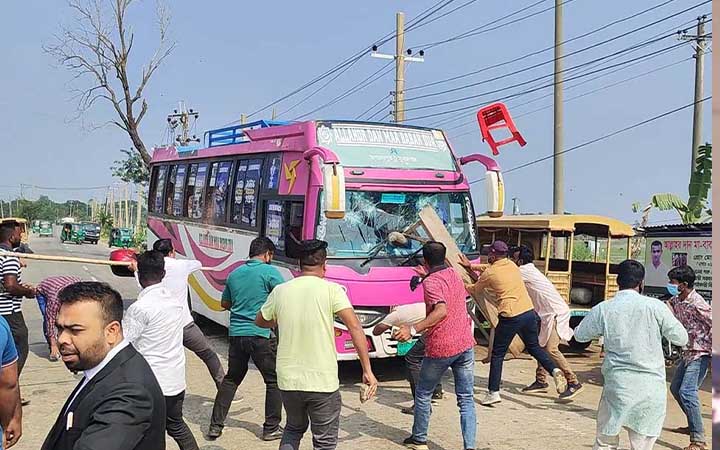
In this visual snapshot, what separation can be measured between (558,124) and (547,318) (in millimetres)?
8689

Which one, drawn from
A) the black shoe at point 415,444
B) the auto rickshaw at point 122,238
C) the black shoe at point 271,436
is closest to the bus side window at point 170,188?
the black shoe at point 271,436

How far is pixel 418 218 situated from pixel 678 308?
3280mm

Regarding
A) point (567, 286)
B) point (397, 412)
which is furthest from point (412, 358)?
point (567, 286)

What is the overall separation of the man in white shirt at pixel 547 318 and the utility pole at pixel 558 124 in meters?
7.53

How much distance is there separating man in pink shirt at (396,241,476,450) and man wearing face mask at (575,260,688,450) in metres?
1.31

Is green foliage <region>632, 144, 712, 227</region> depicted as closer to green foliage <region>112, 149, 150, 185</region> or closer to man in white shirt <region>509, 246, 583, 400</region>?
man in white shirt <region>509, 246, 583, 400</region>

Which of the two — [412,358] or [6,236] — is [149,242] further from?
[412,358]

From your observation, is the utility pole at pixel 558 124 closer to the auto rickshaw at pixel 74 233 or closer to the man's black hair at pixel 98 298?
the man's black hair at pixel 98 298

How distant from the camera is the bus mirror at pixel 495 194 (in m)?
8.51

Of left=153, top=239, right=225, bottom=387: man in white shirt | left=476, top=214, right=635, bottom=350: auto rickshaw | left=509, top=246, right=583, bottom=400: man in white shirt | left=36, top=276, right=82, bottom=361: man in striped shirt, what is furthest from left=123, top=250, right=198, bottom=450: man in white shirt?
left=476, top=214, right=635, bottom=350: auto rickshaw

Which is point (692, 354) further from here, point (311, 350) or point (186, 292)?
point (186, 292)

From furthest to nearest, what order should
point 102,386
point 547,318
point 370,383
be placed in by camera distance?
point 547,318, point 370,383, point 102,386

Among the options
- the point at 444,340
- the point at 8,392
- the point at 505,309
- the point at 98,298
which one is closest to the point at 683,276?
the point at 505,309

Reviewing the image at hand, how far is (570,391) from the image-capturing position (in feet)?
26.0
